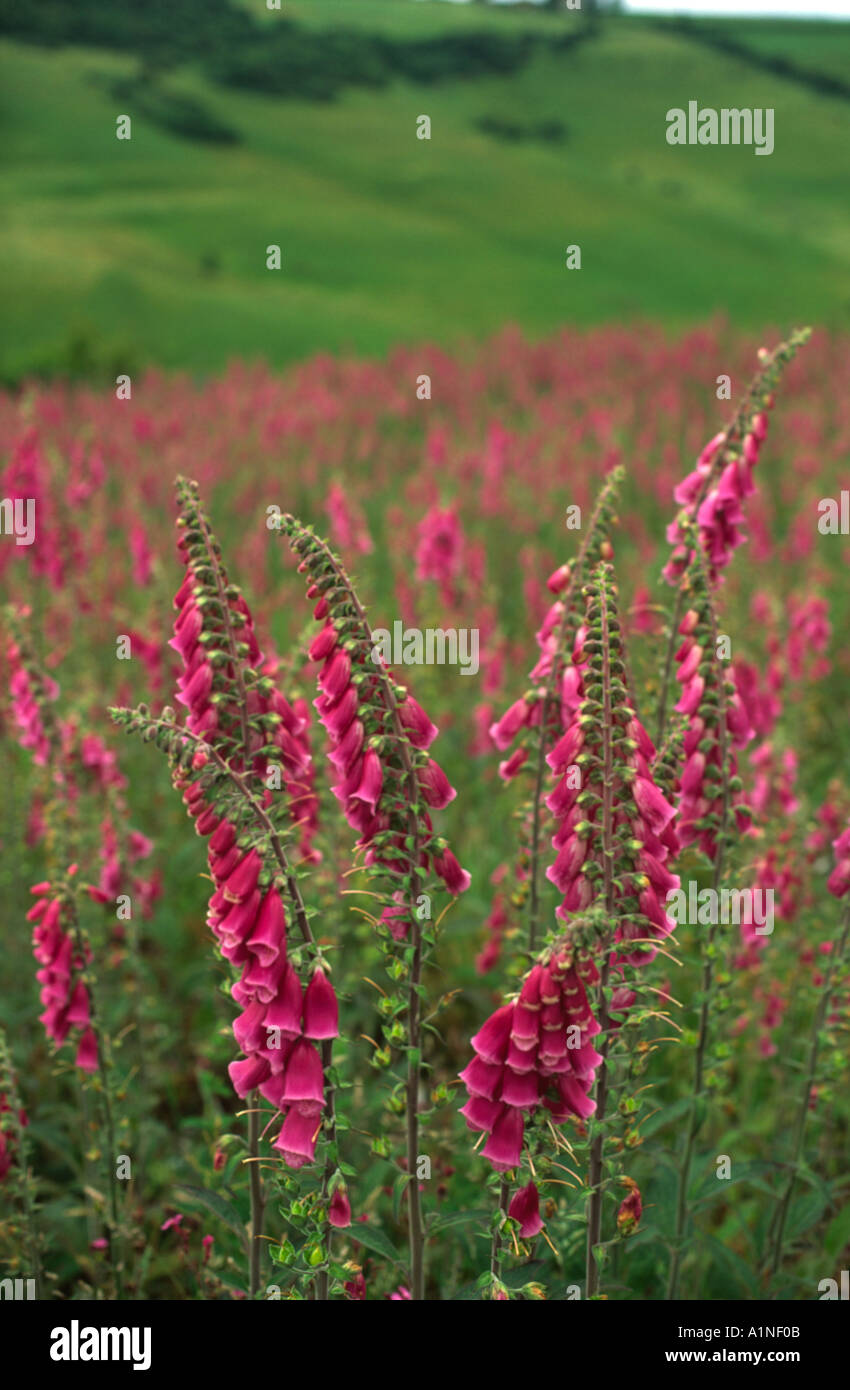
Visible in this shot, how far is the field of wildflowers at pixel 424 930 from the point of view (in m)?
2.51

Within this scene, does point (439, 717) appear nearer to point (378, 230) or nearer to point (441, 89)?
point (378, 230)

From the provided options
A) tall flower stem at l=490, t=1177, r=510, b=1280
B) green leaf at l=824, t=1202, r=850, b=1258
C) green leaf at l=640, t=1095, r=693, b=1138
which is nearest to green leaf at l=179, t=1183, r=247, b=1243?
tall flower stem at l=490, t=1177, r=510, b=1280

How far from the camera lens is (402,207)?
2146 inches

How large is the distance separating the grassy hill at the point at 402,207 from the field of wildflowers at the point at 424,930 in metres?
23.9

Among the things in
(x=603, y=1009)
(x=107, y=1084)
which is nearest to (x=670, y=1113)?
(x=603, y=1009)

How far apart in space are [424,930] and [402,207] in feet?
188

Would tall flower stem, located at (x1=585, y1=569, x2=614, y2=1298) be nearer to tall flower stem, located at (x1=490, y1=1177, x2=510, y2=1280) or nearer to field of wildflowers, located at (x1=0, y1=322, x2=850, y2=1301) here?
field of wildflowers, located at (x1=0, y1=322, x2=850, y2=1301)

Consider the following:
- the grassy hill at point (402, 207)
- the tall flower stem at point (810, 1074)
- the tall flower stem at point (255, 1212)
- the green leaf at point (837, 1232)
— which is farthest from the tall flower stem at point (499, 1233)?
the grassy hill at point (402, 207)

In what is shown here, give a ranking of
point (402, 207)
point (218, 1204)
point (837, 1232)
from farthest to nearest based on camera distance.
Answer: point (402, 207), point (837, 1232), point (218, 1204)

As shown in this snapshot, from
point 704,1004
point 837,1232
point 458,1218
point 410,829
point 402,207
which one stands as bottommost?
point 837,1232

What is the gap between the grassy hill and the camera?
3847cm

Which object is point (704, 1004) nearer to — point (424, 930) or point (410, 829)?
point (424, 930)
